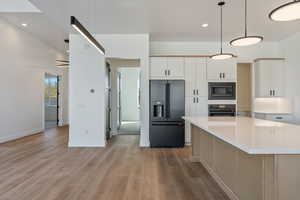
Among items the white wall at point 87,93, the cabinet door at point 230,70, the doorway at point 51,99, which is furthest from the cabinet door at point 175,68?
the doorway at point 51,99

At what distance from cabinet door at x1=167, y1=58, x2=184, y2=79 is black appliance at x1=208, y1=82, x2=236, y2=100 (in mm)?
913

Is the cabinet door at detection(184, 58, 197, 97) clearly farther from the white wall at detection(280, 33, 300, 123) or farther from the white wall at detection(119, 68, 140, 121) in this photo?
the white wall at detection(119, 68, 140, 121)

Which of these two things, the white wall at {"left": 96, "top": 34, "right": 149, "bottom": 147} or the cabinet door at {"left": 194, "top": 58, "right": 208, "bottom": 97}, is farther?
the cabinet door at {"left": 194, "top": 58, "right": 208, "bottom": 97}

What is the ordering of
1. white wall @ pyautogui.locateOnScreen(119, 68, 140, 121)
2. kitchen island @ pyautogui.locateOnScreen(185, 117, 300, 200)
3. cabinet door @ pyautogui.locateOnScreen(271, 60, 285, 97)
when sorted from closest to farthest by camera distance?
kitchen island @ pyautogui.locateOnScreen(185, 117, 300, 200)
cabinet door @ pyautogui.locateOnScreen(271, 60, 285, 97)
white wall @ pyautogui.locateOnScreen(119, 68, 140, 121)

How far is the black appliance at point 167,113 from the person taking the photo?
521cm

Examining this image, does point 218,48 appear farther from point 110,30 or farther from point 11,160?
point 11,160

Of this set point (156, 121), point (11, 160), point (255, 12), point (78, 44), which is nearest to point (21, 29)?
point (78, 44)

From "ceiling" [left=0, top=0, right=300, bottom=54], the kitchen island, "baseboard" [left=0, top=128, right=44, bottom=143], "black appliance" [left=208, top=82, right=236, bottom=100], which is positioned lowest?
"baseboard" [left=0, top=128, right=44, bottom=143]

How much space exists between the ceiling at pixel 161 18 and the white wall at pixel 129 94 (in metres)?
5.98

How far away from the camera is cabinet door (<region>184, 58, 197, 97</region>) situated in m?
5.51

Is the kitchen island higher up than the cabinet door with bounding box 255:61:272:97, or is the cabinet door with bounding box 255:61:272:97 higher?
the cabinet door with bounding box 255:61:272:97

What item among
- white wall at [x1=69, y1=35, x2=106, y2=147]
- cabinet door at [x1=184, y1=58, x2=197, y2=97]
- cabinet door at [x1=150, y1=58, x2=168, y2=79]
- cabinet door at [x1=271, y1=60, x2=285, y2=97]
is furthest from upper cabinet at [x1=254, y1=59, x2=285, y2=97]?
white wall at [x1=69, y1=35, x2=106, y2=147]

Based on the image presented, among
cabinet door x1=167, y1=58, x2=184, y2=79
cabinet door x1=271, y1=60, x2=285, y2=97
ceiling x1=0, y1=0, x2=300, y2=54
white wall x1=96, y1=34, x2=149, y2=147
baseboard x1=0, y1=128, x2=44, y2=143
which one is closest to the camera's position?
ceiling x1=0, y1=0, x2=300, y2=54

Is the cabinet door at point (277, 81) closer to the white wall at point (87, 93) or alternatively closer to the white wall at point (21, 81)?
the white wall at point (87, 93)
